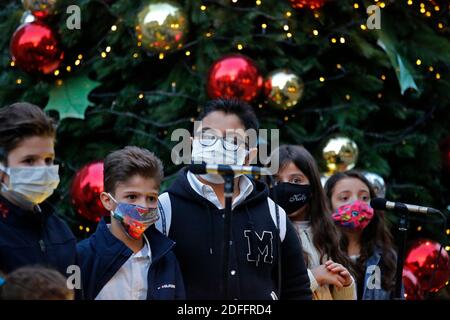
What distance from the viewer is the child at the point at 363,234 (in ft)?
18.1

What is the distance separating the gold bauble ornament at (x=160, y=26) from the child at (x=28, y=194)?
9.24 feet

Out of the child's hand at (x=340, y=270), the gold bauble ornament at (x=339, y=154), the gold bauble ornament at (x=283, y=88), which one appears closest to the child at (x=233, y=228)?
the child's hand at (x=340, y=270)

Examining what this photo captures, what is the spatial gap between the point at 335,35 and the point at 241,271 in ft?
11.5

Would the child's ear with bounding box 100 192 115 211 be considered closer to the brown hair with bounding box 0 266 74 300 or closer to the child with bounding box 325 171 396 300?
the brown hair with bounding box 0 266 74 300

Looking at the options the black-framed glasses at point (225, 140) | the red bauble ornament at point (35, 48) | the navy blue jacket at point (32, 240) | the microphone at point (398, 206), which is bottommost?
the navy blue jacket at point (32, 240)

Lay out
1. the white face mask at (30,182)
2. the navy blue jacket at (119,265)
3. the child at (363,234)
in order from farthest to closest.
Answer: the child at (363,234) → the navy blue jacket at (119,265) → the white face mask at (30,182)

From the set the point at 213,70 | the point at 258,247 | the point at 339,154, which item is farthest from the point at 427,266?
the point at 258,247

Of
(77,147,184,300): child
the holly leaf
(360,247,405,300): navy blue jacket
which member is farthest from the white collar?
the holly leaf

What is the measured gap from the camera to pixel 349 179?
5.90m

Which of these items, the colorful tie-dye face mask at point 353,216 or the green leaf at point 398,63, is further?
the green leaf at point 398,63

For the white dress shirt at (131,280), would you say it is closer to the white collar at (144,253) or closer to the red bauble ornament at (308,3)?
the white collar at (144,253)

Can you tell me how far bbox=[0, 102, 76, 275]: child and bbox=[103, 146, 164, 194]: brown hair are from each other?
48 centimetres
